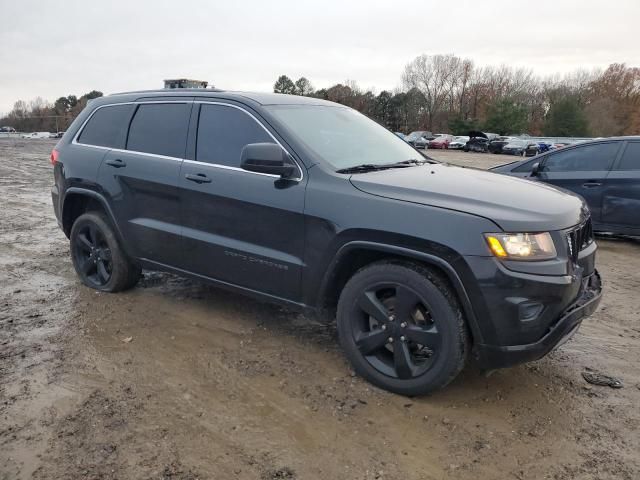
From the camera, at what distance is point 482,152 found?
142 feet

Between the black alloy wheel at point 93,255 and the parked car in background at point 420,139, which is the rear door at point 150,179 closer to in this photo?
the black alloy wheel at point 93,255

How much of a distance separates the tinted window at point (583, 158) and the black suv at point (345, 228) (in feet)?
13.5

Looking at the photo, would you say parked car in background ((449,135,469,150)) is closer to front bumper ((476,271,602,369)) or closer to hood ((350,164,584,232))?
hood ((350,164,584,232))

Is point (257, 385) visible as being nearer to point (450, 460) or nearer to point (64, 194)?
point (450, 460)

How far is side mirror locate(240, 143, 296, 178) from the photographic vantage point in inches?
136

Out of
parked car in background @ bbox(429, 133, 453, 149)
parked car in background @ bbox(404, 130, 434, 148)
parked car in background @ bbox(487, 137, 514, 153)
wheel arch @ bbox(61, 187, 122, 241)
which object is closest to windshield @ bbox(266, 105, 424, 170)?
wheel arch @ bbox(61, 187, 122, 241)

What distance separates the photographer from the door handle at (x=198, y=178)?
13.1ft

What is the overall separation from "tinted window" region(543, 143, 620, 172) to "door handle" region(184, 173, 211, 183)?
5761 millimetres

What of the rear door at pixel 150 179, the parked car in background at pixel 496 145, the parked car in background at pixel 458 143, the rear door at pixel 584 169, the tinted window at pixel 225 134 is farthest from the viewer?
the parked car in background at pixel 458 143

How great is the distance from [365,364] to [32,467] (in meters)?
1.85

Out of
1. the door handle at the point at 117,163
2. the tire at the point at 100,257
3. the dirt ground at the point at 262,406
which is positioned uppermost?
the door handle at the point at 117,163

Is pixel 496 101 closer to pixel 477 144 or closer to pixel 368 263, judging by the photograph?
pixel 477 144

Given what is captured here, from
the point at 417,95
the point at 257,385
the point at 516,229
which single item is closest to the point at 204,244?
the point at 257,385

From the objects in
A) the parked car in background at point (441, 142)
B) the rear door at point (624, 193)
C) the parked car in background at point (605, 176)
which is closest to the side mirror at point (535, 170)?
the parked car in background at point (605, 176)
